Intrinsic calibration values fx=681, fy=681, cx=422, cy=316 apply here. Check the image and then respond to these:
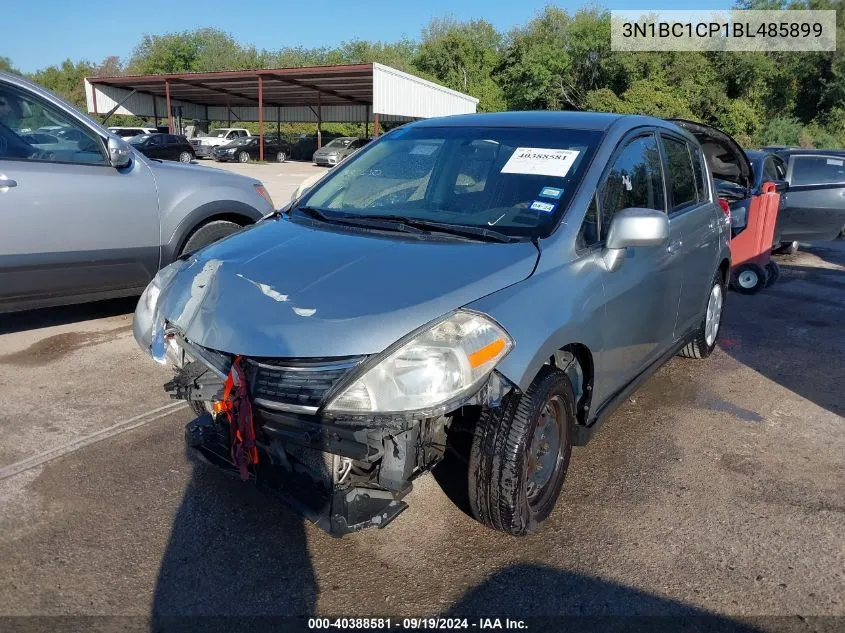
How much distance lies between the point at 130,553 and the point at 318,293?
4.32 feet

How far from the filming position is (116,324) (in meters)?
5.86

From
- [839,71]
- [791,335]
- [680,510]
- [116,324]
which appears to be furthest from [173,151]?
[839,71]

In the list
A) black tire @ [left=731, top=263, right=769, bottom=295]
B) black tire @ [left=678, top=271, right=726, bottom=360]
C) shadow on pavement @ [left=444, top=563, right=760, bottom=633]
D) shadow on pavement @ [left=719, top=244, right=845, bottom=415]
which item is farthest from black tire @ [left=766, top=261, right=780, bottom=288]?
shadow on pavement @ [left=444, top=563, right=760, bottom=633]

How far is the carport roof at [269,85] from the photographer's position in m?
29.0

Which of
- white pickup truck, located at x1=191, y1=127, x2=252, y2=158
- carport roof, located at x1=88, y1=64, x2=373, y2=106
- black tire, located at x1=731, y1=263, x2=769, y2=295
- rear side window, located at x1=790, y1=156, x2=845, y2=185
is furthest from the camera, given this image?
white pickup truck, located at x1=191, y1=127, x2=252, y2=158

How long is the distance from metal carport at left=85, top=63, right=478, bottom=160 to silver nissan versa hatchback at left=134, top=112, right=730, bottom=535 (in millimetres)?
23586

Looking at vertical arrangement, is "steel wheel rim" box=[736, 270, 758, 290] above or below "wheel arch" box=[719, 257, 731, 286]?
below

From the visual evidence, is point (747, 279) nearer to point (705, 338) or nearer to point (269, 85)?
point (705, 338)

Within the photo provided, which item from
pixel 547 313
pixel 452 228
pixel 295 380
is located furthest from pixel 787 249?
pixel 295 380

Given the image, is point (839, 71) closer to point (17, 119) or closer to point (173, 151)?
point (173, 151)

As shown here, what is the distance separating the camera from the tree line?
3831 centimetres

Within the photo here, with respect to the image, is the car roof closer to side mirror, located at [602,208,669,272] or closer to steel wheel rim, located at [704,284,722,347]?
side mirror, located at [602,208,669,272]

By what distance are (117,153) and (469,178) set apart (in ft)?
Answer: 10.1

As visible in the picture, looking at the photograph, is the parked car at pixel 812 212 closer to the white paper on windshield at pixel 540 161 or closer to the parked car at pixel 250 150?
the white paper on windshield at pixel 540 161
